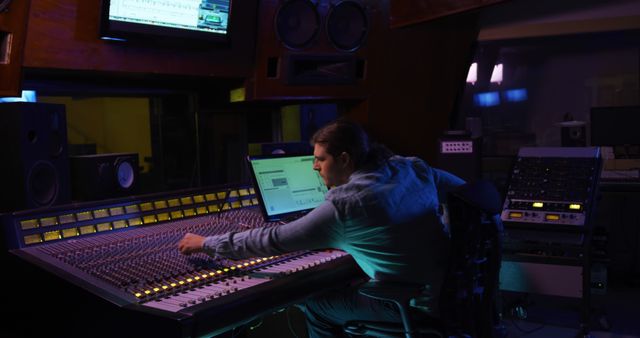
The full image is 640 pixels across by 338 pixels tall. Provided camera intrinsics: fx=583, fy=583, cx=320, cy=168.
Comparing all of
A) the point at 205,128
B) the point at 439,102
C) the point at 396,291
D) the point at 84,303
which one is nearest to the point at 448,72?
the point at 439,102

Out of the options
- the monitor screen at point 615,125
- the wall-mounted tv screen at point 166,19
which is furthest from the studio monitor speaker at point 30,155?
the monitor screen at point 615,125

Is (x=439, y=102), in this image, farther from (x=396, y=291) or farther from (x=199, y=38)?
(x=396, y=291)

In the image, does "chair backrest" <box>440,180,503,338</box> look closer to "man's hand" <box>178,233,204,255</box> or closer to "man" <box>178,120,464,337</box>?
"man" <box>178,120,464,337</box>

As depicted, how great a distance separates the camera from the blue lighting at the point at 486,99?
5.39 metres

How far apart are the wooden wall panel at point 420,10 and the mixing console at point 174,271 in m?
1.79

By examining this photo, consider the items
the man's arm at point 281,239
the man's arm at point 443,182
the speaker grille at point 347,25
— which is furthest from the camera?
the speaker grille at point 347,25

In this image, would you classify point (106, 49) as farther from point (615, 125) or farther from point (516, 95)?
point (516, 95)

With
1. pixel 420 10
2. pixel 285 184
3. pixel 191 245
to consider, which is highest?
pixel 420 10

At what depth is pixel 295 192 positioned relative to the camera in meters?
2.56

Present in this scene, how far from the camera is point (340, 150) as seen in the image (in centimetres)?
192

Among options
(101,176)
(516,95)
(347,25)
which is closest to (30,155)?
(101,176)

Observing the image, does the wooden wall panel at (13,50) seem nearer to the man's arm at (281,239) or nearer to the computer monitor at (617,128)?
the man's arm at (281,239)

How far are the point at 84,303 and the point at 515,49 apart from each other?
4.87m

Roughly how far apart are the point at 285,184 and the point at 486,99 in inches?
135
